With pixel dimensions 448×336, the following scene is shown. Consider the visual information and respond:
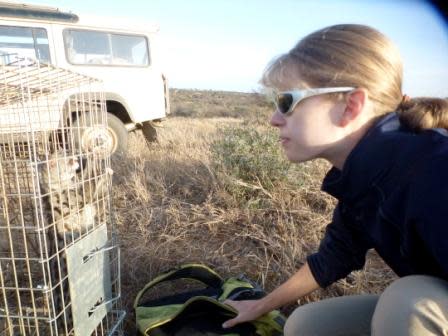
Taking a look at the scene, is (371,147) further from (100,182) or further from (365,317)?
(100,182)

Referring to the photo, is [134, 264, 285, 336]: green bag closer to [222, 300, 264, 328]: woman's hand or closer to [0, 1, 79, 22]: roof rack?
[222, 300, 264, 328]: woman's hand

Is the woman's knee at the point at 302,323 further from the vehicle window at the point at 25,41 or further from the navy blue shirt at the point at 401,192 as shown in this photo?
the vehicle window at the point at 25,41

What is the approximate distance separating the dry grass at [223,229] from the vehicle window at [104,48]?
2664mm

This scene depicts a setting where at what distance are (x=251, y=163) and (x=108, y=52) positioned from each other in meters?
3.59

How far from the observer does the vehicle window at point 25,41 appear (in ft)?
14.4

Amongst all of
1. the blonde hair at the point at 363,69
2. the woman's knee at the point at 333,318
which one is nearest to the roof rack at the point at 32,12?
the blonde hair at the point at 363,69

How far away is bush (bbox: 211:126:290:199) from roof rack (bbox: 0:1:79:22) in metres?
3.06

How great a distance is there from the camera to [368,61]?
1.01 m

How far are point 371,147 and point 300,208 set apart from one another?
1547mm

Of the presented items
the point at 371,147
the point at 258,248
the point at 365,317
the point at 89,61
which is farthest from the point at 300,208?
the point at 89,61

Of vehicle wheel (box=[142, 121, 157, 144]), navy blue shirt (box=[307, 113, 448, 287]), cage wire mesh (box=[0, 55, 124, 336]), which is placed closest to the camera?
navy blue shirt (box=[307, 113, 448, 287])

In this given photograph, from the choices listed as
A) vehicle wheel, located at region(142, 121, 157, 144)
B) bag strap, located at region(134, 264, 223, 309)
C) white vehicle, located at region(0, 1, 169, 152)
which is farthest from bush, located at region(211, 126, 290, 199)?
vehicle wheel, located at region(142, 121, 157, 144)

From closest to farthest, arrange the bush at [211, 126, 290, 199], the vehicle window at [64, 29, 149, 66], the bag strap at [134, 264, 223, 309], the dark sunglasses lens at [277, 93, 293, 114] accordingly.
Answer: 1. the dark sunglasses lens at [277, 93, 293, 114]
2. the bag strap at [134, 264, 223, 309]
3. the bush at [211, 126, 290, 199]
4. the vehicle window at [64, 29, 149, 66]

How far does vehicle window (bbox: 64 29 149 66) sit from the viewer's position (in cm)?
493
